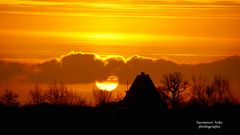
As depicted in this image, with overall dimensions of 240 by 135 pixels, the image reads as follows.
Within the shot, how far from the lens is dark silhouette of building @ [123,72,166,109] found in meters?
111

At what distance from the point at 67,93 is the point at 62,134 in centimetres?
4746

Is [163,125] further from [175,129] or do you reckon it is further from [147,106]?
[147,106]

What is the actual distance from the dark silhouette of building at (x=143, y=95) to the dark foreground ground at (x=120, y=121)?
11572mm

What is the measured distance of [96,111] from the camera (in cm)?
9794

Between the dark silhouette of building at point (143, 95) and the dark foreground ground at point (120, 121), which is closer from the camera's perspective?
the dark foreground ground at point (120, 121)

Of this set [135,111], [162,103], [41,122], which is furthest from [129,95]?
[41,122]

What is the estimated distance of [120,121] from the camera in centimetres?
9269

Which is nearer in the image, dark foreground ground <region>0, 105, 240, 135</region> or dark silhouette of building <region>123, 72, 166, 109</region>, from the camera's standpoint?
dark foreground ground <region>0, 105, 240, 135</region>

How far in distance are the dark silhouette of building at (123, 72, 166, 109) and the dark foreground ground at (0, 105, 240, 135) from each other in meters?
11.6

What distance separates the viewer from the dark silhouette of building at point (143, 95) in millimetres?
110713

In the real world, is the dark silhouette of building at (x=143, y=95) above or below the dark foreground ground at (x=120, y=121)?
above

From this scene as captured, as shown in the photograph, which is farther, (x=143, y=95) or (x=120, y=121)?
(x=143, y=95)

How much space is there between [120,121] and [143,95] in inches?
781

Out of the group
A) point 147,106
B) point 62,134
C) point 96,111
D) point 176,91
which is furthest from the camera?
point 176,91
